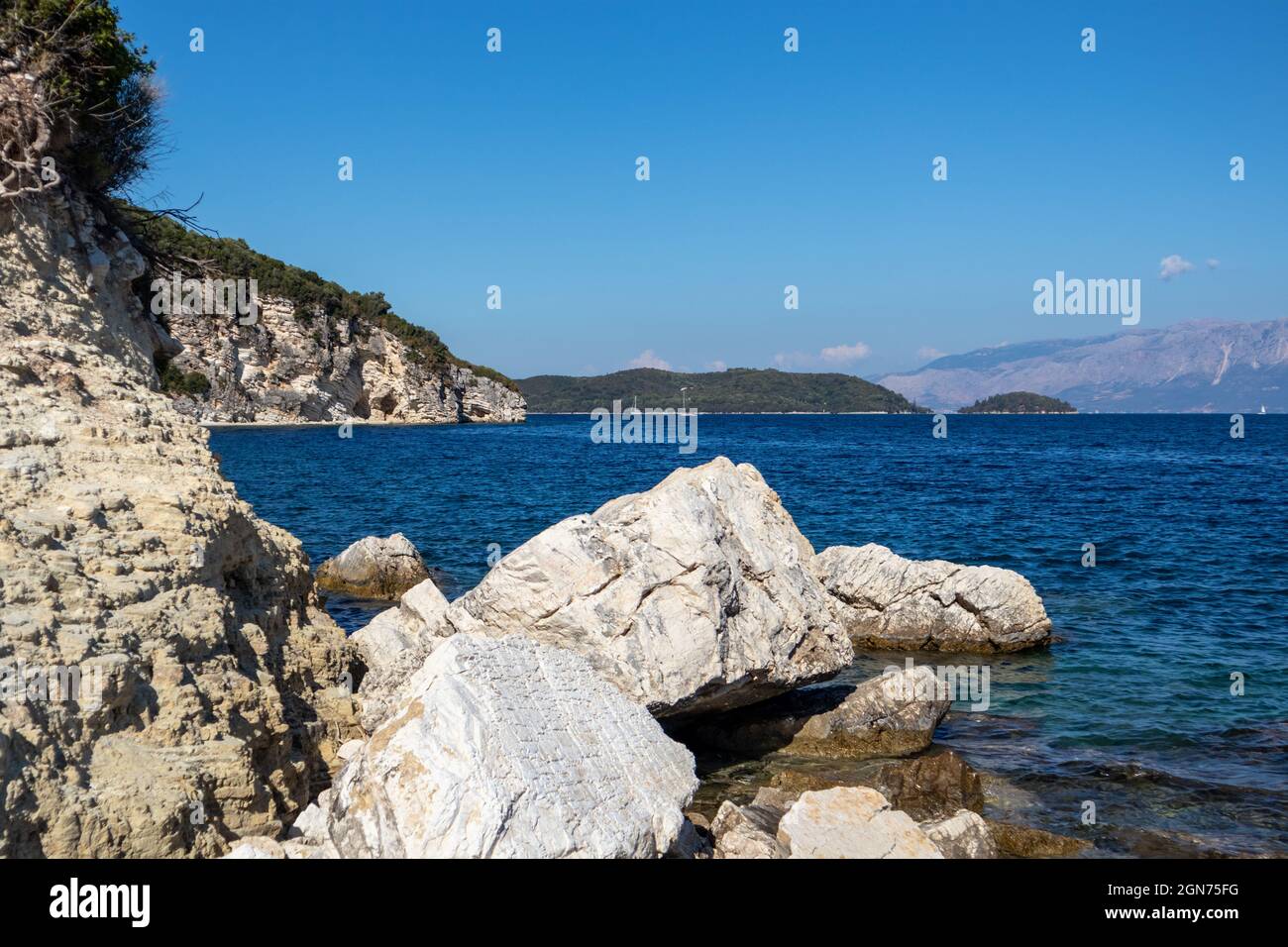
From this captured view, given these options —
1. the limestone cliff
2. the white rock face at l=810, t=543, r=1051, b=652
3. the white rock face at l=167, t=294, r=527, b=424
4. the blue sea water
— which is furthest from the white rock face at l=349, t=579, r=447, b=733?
the white rock face at l=167, t=294, r=527, b=424

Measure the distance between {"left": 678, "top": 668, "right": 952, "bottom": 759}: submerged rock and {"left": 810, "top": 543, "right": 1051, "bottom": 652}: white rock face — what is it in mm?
5464

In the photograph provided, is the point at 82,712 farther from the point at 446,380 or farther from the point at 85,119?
the point at 446,380

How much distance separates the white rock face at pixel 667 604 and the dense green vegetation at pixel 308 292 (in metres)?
79.0

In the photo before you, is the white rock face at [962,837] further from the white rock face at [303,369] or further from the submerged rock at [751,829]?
the white rock face at [303,369]

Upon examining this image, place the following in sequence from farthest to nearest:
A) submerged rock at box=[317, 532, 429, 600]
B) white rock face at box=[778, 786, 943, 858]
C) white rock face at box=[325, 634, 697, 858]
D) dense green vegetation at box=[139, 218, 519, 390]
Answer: dense green vegetation at box=[139, 218, 519, 390], submerged rock at box=[317, 532, 429, 600], white rock face at box=[778, 786, 943, 858], white rock face at box=[325, 634, 697, 858]

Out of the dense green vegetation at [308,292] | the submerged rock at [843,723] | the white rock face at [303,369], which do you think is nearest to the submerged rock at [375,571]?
the submerged rock at [843,723]

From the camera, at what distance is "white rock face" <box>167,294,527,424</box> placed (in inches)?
3971

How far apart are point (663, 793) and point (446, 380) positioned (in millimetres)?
140472

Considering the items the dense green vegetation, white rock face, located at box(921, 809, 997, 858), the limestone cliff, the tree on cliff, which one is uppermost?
the dense green vegetation

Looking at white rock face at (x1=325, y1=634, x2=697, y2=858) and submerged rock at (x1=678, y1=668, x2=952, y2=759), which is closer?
white rock face at (x1=325, y1=634, x2=697, y2=858)

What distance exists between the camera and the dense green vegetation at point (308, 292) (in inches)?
3765

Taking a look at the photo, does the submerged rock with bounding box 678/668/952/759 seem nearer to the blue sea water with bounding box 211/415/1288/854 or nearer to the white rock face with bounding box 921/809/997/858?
the blue sea water with bounding box 211/415/1288/854

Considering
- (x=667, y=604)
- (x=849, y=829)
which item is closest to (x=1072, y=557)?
(x=667, y=604)
